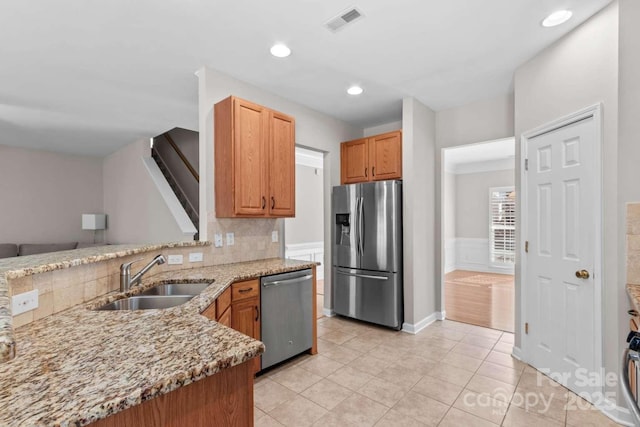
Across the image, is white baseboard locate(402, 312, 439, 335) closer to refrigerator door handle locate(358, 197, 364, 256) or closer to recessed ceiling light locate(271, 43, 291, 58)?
refrigerator door handle locate(358, 197, 364, 256)

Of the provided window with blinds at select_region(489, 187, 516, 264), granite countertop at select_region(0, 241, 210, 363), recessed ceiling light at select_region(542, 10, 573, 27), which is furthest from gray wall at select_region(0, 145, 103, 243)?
window with blinds at select_region(489, 187, 516, 264)

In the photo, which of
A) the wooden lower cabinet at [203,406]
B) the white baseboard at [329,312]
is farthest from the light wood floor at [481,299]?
the wooden lower cabinet at [203,406]

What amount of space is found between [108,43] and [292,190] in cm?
195

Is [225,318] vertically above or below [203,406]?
below

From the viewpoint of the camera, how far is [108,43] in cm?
252

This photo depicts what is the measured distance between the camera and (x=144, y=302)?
1992mm

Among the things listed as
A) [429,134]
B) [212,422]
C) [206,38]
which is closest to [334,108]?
[429,134]

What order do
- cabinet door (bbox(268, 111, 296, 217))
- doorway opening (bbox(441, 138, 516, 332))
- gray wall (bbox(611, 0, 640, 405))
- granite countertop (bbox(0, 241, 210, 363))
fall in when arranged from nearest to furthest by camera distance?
1. granite countertop (bbox(0, 241, 210, 363))
2. gray wall (bbox(611, 0, 640, 405))
3. cabinet door (bbox(268, 111, 296, 217))
4. doorway opening (bbox(441, 138, 516, 332))

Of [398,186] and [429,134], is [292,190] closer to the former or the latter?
[398,186]

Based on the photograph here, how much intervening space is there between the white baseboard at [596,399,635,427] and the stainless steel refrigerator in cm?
188

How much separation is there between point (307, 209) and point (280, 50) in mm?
4056

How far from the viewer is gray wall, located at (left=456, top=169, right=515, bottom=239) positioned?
7391 millimetres

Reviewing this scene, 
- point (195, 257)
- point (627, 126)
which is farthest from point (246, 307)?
point (627, 126)

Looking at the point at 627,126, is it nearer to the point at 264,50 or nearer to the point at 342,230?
the point at 264,50
